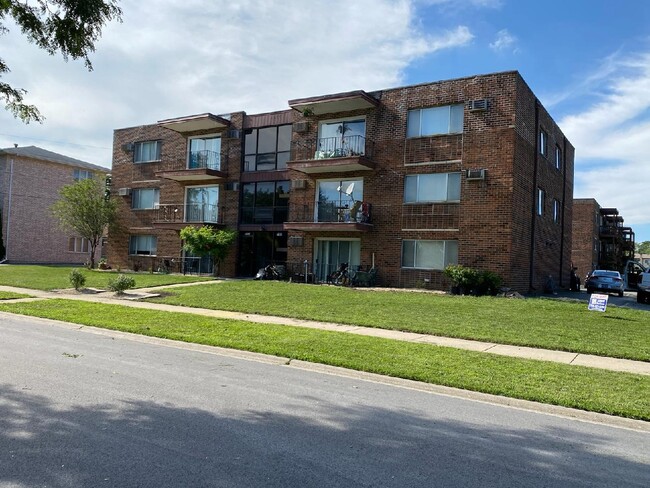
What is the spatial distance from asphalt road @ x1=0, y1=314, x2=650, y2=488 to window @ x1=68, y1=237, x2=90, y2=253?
3901 cm

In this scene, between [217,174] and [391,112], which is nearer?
[391,112]

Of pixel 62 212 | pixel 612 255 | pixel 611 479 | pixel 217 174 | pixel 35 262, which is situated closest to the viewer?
pixel 611 479

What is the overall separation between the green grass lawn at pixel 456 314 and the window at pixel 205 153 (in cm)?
990

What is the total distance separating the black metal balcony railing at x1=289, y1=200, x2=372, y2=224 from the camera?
74.9ft

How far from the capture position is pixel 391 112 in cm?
2316

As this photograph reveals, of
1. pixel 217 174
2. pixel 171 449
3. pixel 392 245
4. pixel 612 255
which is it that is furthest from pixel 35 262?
pixel 612 255

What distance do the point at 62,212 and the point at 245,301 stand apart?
65.0 feet

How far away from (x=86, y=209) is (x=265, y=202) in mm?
11258

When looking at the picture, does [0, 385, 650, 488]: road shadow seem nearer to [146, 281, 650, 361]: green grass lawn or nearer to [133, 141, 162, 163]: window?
[146, 281, 650, 361]: green grass lawn

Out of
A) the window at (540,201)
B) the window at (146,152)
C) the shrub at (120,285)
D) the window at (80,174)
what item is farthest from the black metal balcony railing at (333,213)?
the window at (80,174)

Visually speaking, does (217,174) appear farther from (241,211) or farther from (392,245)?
(392,245)

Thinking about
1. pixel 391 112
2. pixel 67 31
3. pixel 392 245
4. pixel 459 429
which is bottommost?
pixel 459 429

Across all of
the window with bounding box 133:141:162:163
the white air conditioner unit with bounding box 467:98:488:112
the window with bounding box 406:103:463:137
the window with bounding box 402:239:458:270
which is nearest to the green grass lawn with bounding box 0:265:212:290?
the window with bounding box 133:141:162:163

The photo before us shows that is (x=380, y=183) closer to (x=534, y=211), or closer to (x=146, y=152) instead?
(x=534, y=211)
